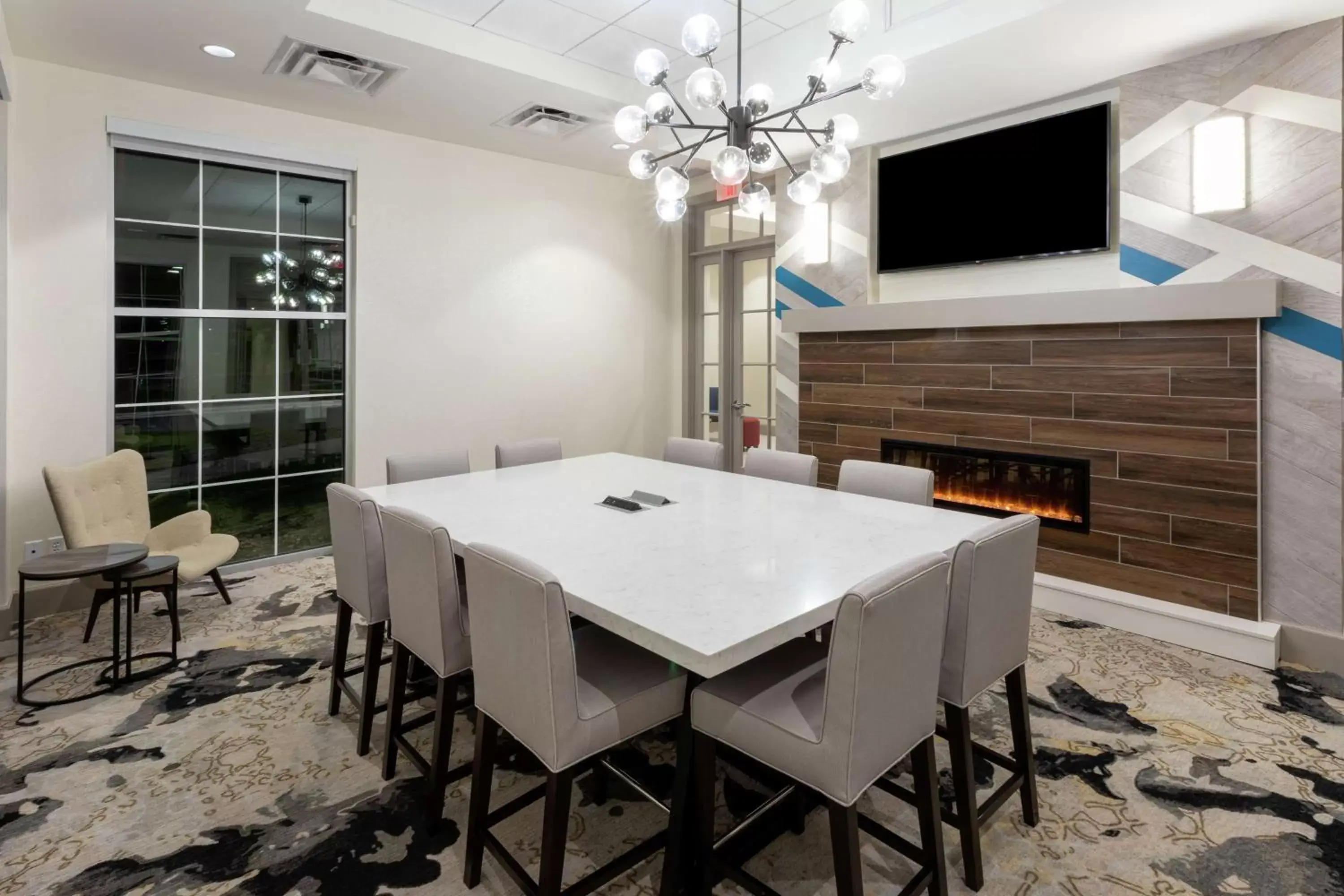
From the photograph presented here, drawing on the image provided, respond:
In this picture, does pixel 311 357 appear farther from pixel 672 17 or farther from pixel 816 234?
pixel 816 234

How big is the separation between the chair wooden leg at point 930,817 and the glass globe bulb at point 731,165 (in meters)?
1.81

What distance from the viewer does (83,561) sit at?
297 centimetres

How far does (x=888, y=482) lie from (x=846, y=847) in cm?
179

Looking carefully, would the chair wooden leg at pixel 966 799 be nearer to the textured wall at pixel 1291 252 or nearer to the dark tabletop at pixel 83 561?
the textured wall at pixel 1291 252

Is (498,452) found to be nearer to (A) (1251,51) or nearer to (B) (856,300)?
(B) (856,300)

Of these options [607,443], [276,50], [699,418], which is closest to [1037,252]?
[699,418]

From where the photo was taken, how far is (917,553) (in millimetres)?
2078

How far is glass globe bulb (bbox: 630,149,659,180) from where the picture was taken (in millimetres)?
2824

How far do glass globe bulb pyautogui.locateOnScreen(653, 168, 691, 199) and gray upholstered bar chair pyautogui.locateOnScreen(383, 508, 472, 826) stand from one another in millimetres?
1521

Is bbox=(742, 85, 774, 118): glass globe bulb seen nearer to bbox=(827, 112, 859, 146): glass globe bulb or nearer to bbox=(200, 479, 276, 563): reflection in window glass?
bbox=(827, 112, 859, 146): glass globe bulb

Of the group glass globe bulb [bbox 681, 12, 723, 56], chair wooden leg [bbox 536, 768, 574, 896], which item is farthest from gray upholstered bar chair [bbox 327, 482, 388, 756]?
glass globe bulb [bbox 681, 12, 723, 56]

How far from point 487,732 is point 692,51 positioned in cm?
212

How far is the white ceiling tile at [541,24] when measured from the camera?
3.51m

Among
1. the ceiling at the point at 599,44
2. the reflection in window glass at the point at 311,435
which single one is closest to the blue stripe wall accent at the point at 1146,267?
the ceiling at the point at 599,44
